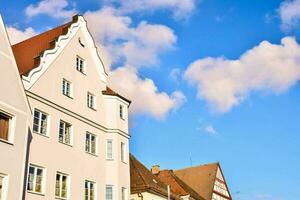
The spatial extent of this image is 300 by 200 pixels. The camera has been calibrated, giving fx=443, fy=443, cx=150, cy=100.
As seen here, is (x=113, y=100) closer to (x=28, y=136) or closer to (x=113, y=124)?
(x=113, y=124)

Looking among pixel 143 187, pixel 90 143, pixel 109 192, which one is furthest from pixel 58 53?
pixel 143 187

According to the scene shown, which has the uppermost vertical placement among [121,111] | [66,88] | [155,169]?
[155,169]

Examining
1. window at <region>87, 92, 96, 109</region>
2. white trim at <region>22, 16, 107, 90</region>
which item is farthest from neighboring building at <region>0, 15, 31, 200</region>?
window at <region>87, 92, 96, 109</region>

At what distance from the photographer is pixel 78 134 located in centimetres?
3247

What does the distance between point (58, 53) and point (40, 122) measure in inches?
238

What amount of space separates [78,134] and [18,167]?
795 centimetres

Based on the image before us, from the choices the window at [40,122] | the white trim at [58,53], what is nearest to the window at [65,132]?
the window at [40,122]

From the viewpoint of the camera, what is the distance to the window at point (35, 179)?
88.8 ft

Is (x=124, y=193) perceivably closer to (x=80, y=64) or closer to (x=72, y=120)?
(x=72, y=120)

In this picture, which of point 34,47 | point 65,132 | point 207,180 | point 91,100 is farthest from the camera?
point 207,180

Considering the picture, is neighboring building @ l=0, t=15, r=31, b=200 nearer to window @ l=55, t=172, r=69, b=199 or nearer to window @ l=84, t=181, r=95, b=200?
window @ l=55, t=172, r=69, b=199

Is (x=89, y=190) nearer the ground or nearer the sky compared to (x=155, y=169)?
nearer the ground

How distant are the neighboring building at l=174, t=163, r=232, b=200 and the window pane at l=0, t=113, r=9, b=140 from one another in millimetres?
43465

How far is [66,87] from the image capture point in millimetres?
32625
